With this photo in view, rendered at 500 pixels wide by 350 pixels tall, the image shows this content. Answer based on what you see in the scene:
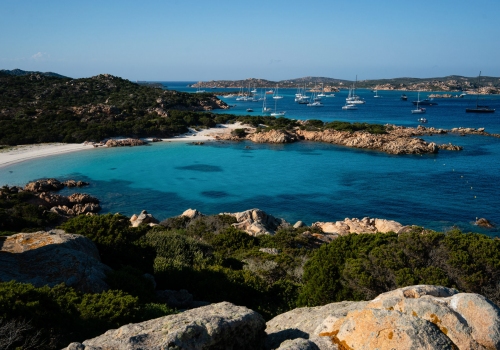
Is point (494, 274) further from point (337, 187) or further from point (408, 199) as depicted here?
point (337, 187)

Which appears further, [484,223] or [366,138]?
[366,138]

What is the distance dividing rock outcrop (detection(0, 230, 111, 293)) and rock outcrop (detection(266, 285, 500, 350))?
178 inches

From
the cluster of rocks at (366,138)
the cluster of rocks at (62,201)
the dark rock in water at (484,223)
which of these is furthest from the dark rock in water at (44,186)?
the dark rock in water at (484,223)

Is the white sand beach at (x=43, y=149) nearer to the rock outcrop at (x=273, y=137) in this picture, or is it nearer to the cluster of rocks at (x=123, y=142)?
the cluster of rocks at (x=123, y=142)

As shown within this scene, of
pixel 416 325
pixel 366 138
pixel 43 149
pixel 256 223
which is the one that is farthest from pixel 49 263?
pixel 366 138

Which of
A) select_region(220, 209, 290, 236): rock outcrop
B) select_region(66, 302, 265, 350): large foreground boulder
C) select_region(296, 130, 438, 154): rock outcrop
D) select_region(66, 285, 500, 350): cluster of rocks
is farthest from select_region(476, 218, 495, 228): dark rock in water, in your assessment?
select_region(296, 130, 438, 154): rock outcrop

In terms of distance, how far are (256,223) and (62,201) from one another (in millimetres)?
13933

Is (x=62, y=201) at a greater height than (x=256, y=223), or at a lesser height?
lesser

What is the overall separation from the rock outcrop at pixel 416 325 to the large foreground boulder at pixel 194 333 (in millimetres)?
405

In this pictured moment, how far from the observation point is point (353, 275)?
816cm

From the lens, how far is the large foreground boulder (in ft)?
11.9

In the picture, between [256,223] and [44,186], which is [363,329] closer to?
[256,223]

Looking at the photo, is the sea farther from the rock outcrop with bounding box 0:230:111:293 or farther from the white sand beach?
the rock outcrop with bounding box 0:230:111:293

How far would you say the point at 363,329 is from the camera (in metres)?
3.65
